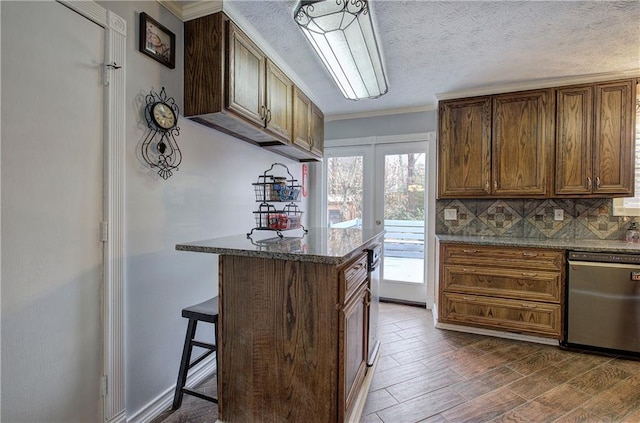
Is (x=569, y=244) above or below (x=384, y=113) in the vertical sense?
below

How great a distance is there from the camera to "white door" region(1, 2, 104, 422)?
1.10 m

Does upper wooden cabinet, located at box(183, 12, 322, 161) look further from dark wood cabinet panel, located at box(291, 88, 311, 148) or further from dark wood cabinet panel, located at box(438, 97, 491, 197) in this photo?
dark wood cabinet panel, located at box(438, 97, 491, 197)

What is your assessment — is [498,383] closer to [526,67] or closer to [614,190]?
[614,190]

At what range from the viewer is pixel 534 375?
2.13 m

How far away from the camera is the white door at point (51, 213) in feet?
3.62

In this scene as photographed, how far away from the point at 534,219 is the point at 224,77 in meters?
3.30

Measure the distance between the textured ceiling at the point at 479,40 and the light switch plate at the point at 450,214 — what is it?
134 cm

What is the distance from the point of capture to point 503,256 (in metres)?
2.70

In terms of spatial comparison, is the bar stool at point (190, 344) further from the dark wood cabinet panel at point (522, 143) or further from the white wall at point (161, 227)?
the dark wood cabinet panel at point (522, 143)

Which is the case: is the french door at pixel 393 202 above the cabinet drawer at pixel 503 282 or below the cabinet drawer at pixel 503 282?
above

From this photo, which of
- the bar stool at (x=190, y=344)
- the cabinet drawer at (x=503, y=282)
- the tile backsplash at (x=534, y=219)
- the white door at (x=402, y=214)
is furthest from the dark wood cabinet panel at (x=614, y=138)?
the bar stool at (x=190, y=344)

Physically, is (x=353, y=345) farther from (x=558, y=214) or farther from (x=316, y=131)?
(x=558, y=214)

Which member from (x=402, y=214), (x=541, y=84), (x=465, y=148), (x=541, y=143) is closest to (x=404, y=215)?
(x=402, y=214)

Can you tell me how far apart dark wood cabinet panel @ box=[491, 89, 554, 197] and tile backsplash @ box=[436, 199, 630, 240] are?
339mm
